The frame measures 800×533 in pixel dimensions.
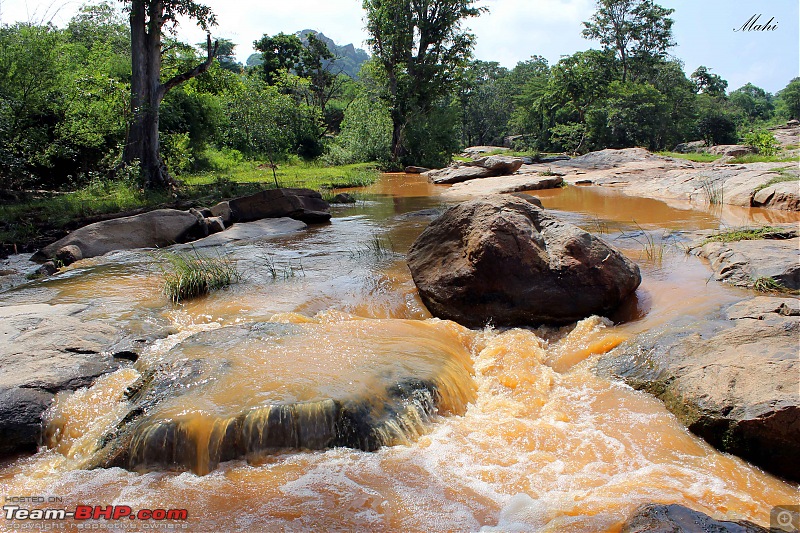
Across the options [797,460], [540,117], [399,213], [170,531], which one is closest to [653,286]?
[797,460]

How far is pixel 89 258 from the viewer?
351 inches

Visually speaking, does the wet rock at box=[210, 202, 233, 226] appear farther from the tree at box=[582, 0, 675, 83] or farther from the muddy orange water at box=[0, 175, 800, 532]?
the tree at box=[582, 0, 675, 83]

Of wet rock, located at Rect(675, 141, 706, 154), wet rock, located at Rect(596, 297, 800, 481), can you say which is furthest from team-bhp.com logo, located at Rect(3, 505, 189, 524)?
wet rock, located at Rect(675, 141, 706, 154)

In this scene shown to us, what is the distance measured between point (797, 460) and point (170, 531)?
12.0 ft

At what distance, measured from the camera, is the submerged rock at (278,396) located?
3490 mm

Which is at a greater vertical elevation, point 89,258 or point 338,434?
point 89,258

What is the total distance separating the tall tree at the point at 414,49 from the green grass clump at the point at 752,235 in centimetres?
2409

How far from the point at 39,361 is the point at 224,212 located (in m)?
7.87

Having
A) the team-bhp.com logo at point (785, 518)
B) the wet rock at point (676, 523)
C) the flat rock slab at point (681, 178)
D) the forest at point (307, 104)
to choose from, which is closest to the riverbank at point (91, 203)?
the forest at point (307, 104)

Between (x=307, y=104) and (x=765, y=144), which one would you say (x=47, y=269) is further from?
(x=307, y=104)

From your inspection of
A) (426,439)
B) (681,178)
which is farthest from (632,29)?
(426,439)

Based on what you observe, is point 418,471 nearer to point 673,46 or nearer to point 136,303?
point 136,303

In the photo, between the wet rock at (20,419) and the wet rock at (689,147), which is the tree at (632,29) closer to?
the wet rock at (689,147)

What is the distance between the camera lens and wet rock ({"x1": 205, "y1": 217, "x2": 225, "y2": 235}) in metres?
11.3
